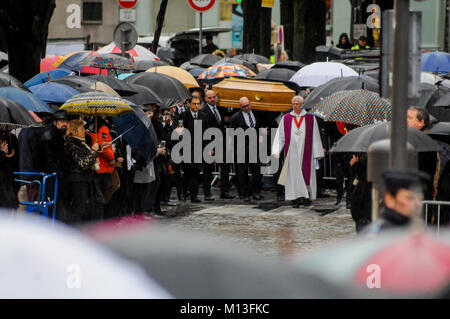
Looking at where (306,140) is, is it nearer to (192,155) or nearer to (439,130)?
(192,155)

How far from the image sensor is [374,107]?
44.2 ft

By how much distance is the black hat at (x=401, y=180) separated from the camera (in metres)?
4.86

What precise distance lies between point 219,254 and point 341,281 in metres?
0.46

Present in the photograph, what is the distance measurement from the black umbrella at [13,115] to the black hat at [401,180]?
6.75 m

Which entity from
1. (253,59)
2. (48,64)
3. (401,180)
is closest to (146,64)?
(253,59)

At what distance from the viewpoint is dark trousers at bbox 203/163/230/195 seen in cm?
1808

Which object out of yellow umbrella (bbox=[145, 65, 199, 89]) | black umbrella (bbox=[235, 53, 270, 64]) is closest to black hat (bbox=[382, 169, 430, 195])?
yellow umbrella (bbox=[145, 65, 199, 89])

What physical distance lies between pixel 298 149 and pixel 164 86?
2509mm

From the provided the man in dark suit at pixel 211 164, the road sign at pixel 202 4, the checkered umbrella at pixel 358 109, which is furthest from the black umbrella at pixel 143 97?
the road sign at pixel 202 4

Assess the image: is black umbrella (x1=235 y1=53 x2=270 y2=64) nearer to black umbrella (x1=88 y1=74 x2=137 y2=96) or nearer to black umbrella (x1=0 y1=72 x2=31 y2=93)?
black umbrella (x1=88 y1=74 x2=137 y2=96)

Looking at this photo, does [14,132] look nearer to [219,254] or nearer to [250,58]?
[219,254]

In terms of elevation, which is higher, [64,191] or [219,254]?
[219,254]

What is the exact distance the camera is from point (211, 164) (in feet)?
59.4
